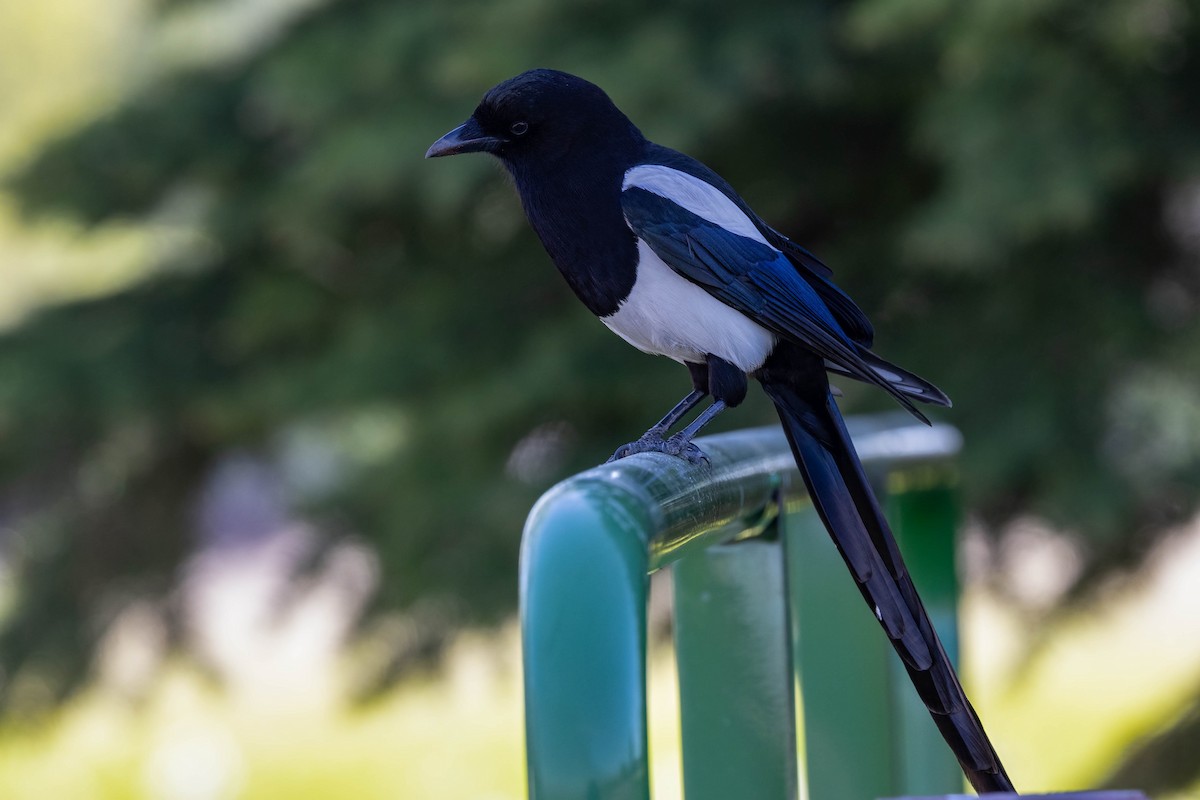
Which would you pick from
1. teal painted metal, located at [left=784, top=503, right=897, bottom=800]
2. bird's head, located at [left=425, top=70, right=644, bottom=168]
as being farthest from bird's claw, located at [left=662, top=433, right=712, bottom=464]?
bird's head, located at [left=425, top=70, right=644, bottom=168]

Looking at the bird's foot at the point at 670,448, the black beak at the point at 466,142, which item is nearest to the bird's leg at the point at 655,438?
the bird's foot at the point at 670,448

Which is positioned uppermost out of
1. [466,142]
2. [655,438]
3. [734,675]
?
[466,142]

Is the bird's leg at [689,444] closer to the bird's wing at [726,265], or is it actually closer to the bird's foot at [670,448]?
the bird's foot at [670,448]

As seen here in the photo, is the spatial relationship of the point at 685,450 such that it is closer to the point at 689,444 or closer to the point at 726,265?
the point at 689,444

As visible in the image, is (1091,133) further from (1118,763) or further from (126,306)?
(126,306)

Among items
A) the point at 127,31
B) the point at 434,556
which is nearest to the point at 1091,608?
the point at 434,556

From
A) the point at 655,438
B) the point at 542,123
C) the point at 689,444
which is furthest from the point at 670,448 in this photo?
the point at 542,123

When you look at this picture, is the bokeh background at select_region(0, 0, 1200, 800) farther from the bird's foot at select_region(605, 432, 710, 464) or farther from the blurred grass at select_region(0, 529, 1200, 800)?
the bird's foot at select_region(605, 432, 710, 464)

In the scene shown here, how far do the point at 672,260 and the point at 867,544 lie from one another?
0.57 meters

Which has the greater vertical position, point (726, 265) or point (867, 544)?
point (726, 265)

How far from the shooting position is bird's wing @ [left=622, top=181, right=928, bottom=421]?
1.94 metres

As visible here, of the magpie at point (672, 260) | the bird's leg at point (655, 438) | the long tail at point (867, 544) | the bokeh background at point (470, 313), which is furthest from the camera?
the bokeh background at point (470, 313)

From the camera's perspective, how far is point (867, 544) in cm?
156

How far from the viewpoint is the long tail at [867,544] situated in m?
1.30
